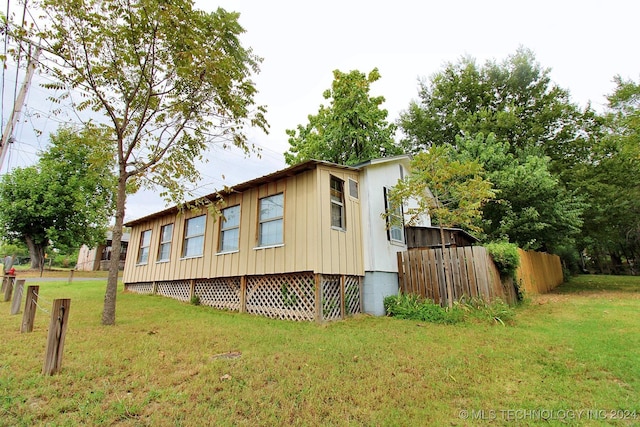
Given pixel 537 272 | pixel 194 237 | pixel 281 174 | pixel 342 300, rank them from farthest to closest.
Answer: pixel 537 272
pixel 194 237
pixel 281 174
pixel 342 300

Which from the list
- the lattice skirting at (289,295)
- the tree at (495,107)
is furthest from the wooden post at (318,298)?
the tree at (495,107)

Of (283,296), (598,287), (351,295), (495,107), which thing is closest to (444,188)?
(351,295)

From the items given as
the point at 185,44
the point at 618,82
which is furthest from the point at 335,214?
the point at 618,82

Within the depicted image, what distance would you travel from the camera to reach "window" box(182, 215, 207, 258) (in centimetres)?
1054

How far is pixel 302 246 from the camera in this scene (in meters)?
7.54

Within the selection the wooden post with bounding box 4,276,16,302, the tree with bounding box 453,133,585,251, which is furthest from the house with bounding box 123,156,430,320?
the tree with bounding box 453,133,585,251

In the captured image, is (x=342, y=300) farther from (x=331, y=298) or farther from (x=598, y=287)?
(x=598, y=287)

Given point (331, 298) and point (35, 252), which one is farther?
point (35, 252)

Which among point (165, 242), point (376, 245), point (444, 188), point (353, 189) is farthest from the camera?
point (165, 242)

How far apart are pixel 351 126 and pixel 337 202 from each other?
988cm

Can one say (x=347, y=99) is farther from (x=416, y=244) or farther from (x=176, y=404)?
(x=176, y=404)

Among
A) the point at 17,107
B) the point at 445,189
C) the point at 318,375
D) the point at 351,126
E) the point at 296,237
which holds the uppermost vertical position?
the point at 351,126

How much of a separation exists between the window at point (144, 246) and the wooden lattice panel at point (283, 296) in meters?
7.16

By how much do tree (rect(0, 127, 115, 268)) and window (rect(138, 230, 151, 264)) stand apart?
9927 mm
